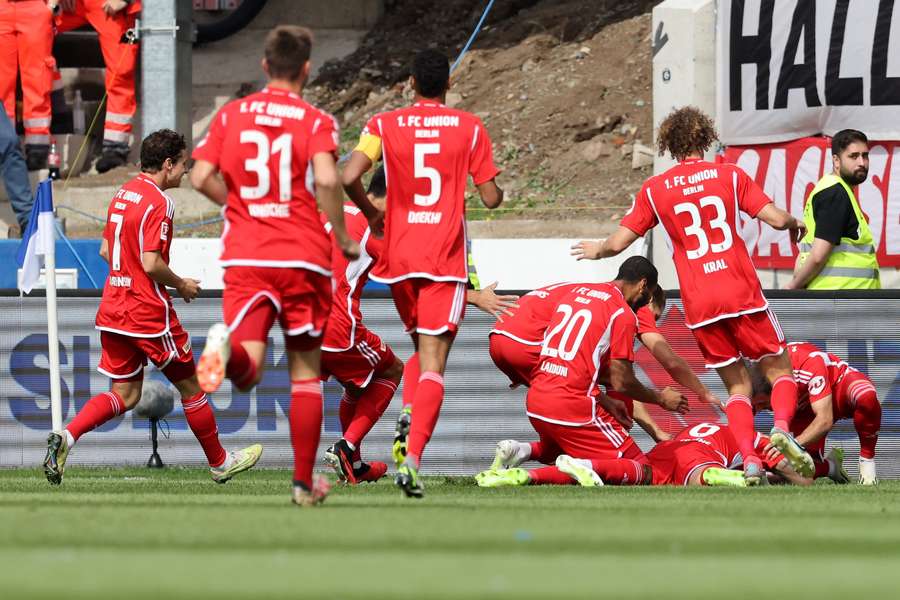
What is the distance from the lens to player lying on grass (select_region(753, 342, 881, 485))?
35.3ft

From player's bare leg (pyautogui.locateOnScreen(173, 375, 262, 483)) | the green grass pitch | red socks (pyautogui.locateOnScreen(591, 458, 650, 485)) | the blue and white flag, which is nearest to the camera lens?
the green grass pitch

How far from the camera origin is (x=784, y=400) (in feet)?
32.7

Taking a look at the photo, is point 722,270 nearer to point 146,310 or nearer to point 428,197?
point 428,197

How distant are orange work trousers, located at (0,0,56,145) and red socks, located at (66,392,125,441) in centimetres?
1103

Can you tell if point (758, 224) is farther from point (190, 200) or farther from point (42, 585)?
point (42, 585)

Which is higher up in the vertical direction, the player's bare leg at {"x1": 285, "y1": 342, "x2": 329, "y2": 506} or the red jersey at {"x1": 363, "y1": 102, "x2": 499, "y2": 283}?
the red jersey at {"x1": 363, "y1": 102, "x2": 499, "y2": 283}

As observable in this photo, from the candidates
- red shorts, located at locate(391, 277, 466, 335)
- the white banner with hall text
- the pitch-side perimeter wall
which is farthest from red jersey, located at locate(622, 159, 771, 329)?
the white banner with hall text

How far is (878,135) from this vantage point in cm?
1642

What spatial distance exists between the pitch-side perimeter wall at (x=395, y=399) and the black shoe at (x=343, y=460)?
220 centimetres

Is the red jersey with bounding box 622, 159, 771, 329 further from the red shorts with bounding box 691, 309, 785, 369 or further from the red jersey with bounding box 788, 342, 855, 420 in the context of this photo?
the red jersey with bounding box 788, 342, 855, 420

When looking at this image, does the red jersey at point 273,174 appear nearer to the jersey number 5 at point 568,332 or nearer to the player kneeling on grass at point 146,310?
the player kneeling on grass at point 146,310

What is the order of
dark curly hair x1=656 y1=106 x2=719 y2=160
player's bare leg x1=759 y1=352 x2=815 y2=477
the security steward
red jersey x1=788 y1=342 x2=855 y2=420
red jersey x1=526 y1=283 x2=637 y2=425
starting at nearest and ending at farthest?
player's bare leg x1=759 y1=352 x2=815 y2=477
dark curly hair x1=656 y1=106 x2=719 y2=160
red jersey x1=526 y1=283 x2=637 y2=425
red jersey x1=788 y1=342 x2=855 y2=420
the security steward

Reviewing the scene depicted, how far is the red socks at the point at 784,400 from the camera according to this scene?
32.4ft

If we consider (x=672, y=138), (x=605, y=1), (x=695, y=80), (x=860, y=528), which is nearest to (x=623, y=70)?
(x=605, y=1)
